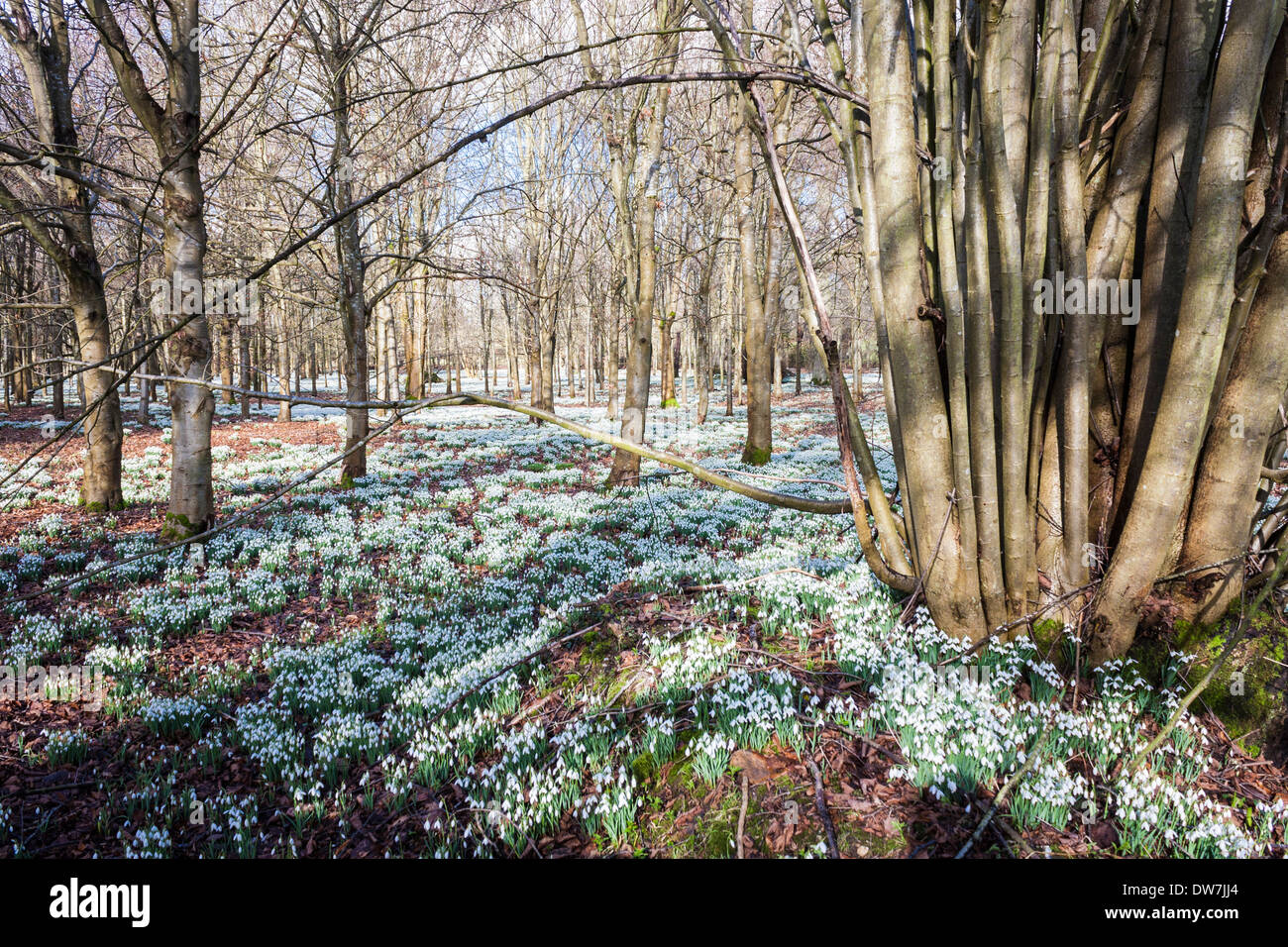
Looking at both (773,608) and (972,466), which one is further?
(773,608)

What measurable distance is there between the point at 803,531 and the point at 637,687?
466 cm

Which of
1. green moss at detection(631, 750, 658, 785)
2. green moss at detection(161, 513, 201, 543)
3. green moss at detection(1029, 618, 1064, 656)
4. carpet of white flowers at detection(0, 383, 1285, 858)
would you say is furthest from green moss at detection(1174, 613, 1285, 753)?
green moss at detection(161, 513, 201, 543)

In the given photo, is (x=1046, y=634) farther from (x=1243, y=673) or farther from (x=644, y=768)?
(x=644, y=768)

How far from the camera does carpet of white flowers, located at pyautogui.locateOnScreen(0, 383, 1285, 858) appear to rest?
261cm

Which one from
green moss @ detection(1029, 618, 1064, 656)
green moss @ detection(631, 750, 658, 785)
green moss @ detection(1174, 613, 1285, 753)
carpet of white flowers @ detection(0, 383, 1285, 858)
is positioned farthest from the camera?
green moss @ detection(1029, 618, 1064, 656)

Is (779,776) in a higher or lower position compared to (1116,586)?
lower

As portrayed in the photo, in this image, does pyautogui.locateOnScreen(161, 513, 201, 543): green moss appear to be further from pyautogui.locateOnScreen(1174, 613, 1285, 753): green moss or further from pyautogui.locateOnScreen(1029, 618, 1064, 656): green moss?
pyautogui.locateOnScreen(1174, 613, 1285, 753): green moss

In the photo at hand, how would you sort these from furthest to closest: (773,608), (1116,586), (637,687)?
(773,608)
(637,687)
(1116,586)

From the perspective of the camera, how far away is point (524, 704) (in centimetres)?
393

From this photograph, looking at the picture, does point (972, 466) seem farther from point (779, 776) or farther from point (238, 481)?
point (238, 481)

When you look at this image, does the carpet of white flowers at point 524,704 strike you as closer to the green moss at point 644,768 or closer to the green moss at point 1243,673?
the green moss at point 644,768

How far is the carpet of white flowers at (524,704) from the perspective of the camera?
2611 mm
